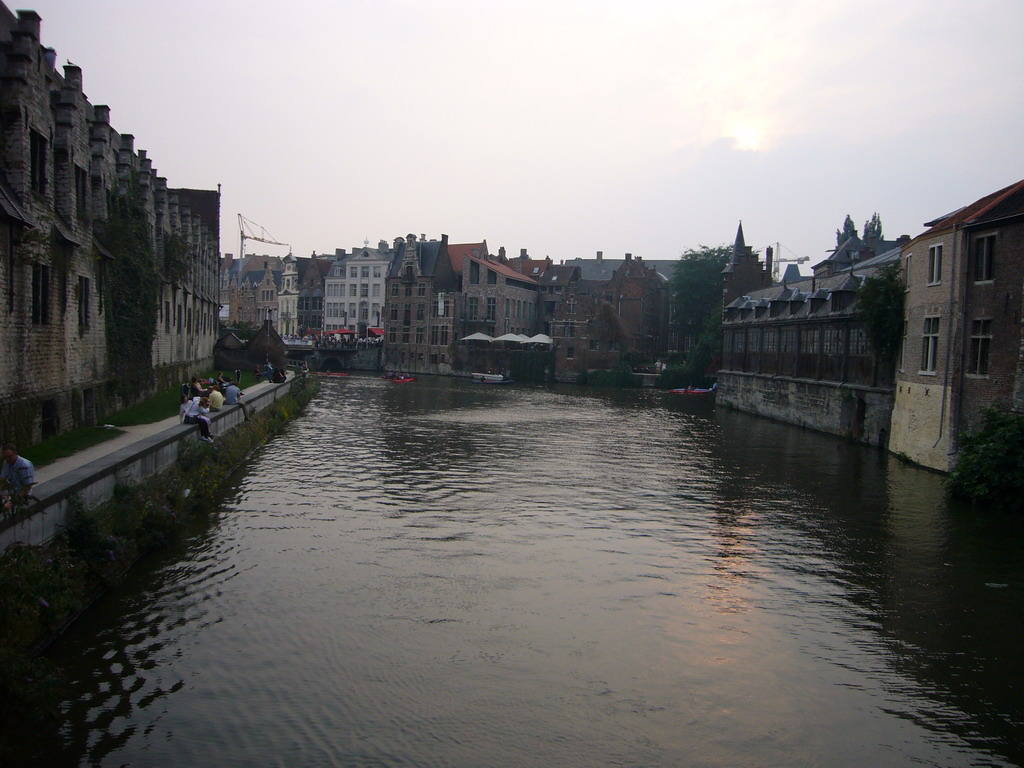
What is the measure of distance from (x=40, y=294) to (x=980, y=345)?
24489 mm

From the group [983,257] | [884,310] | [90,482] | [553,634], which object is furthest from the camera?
[884,310]

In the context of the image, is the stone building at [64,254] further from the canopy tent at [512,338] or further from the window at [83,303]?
the canopy tent at [512,338]

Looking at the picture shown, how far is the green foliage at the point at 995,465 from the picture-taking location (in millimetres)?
19531

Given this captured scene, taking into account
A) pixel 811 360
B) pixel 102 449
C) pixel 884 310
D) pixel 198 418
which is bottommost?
pixel 102 449

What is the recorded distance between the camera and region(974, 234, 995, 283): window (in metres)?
22.4

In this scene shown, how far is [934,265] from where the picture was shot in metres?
25.8

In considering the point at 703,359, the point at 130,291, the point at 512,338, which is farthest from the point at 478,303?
the point at 130,291

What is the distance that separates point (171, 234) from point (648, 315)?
197 ft

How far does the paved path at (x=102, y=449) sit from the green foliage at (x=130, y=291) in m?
2.97

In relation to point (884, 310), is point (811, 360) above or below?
below

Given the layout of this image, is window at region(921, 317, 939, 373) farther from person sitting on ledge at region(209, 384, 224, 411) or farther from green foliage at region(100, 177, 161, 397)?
green foliage at region(100, 177, 161, 397)

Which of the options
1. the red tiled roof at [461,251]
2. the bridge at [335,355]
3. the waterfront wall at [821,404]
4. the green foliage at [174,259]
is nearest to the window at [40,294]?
the green foliage at [174,259]

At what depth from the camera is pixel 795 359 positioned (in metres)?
42.2

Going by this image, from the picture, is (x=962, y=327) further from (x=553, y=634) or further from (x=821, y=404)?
(x=553, y=634)
